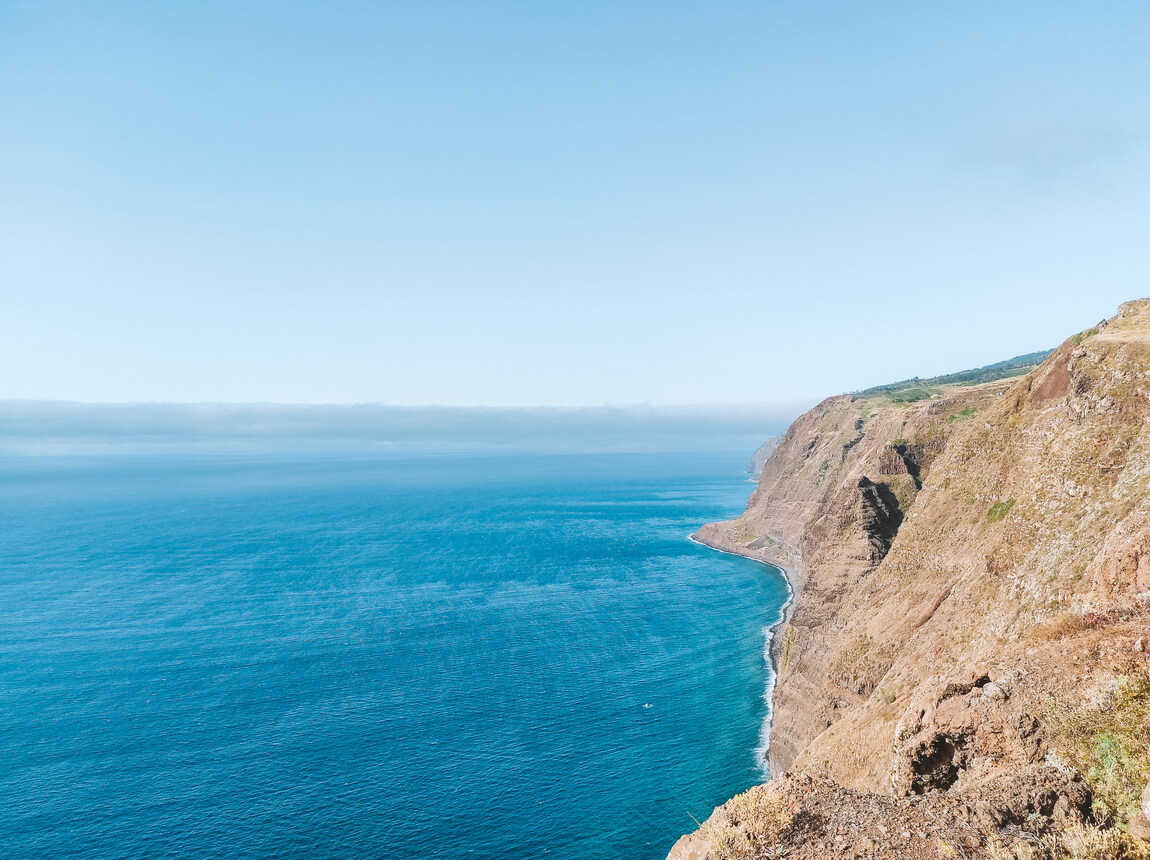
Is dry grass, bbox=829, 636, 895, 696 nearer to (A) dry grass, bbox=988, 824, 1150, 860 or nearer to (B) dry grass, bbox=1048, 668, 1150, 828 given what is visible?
(B) dry grass, bbox=1048, 668, 1150, 828

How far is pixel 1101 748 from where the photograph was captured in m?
22.3

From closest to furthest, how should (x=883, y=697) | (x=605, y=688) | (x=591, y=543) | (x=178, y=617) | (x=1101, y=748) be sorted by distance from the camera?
1. (x=1101, y=748)
2. (x=883, y=697)
3. (x=605, y=688)
4. (x=178, y=617)
5. (x=591, y=543)

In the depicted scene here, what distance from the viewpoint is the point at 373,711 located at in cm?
7538

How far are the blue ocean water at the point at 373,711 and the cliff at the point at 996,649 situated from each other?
601 inches

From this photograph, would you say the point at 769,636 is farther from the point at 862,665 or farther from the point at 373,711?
the point at 373,711

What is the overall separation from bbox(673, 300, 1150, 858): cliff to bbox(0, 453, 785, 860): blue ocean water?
15.3 metres

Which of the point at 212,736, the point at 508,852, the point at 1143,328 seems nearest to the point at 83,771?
the point at 212,736

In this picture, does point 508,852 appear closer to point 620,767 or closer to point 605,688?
point 620,767

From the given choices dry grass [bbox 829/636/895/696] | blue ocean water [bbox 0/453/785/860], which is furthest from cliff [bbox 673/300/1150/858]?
blue ocean water [bbox 0/453/785/860]

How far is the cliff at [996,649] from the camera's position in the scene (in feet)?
71.7

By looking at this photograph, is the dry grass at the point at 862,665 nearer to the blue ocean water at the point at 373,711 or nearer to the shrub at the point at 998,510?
the shrub at the point at 998,510

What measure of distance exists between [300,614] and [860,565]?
91.5 meters

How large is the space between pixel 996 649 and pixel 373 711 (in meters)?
64.6

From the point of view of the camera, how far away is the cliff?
860 inches
